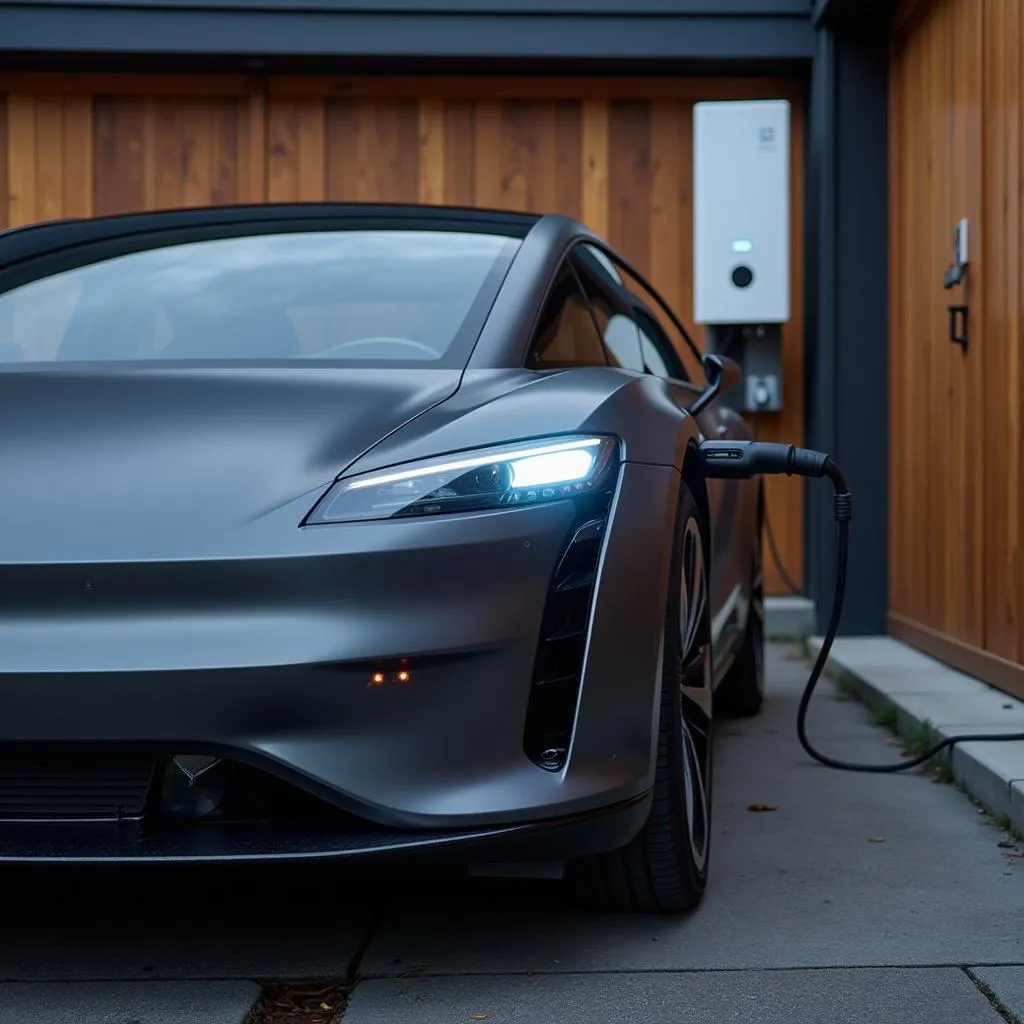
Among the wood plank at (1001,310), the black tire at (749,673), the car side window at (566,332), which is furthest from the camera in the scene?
the black tire at (749,673)

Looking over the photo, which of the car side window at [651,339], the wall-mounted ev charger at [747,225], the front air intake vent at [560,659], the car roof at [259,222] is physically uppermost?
the wall-mounted ev charger at [747,225]

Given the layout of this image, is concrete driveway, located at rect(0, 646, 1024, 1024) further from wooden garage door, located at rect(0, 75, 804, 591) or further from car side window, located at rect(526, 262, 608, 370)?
wooden garage door, located at rect(0, 75, 804, 591)

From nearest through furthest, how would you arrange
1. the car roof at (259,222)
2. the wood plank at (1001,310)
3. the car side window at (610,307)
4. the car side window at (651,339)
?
the car roof at (259,222) < the car side window at (610,307) < the car side window at (651,339) < the wood plank at (1001,310)

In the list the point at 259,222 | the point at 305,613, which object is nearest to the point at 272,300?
the point at 259,222

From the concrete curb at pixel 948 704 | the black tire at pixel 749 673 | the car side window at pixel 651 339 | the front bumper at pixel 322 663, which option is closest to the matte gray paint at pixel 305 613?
the front bumper at pixel 322 663

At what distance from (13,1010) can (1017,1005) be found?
1.41 m

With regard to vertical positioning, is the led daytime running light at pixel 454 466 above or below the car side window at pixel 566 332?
below

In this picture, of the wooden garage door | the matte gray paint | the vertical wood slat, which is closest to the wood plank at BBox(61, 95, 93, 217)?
the wooden garage door

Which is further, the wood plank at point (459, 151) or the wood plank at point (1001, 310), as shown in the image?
the wood plank at point (459, 151)

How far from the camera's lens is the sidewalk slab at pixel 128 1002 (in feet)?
7.11

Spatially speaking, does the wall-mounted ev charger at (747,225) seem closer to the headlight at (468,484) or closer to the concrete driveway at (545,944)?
the concrete driveway at (545,944)

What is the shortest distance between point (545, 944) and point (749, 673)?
2373 millimetres

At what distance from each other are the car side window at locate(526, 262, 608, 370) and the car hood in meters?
0.35

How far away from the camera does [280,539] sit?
209 centimetres
